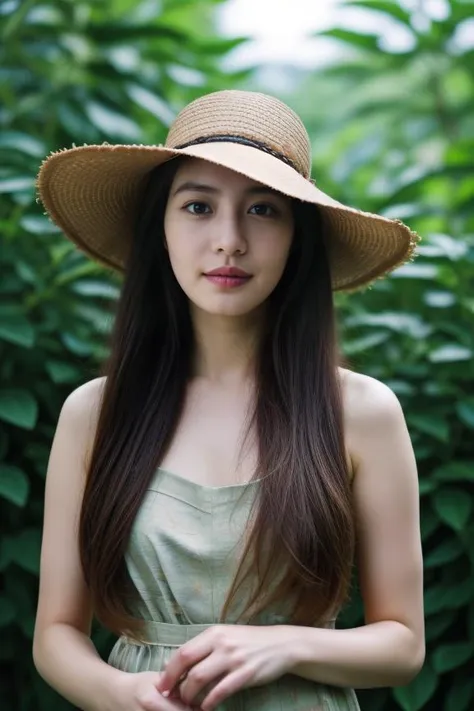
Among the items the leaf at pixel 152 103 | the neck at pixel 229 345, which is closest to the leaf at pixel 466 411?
the neck at pixel 229 345

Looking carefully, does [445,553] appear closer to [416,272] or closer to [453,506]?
[453,506]

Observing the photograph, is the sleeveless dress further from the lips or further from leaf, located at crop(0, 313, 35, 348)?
leaf, located at crop(0, 313, 35, 348)

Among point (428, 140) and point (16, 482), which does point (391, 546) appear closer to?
point (16, 482)

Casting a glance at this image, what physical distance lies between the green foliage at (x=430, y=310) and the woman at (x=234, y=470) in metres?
0.56

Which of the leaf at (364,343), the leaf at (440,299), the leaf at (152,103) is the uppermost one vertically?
the leaf at (152,103)

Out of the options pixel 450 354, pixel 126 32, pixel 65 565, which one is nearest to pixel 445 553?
pixel 450 354

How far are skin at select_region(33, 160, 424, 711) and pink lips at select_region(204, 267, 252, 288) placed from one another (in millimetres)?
11

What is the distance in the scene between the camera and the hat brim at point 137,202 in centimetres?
175

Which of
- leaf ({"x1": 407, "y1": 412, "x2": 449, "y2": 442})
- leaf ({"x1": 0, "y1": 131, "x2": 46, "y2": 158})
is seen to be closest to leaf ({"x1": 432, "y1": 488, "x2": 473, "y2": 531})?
leaf ({"x1": 407, "y1": 412, "x2": 449, "y2": 442})

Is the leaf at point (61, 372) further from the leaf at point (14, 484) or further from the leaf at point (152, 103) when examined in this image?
the leaf at point (152, 103)

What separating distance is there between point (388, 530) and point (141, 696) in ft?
1.55

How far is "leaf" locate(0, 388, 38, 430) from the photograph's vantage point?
2309mm

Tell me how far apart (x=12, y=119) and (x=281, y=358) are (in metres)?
1.34

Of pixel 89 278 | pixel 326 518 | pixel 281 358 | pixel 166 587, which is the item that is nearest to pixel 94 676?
pixel 166 587
